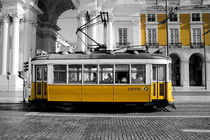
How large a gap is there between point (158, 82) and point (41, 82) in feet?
20.0

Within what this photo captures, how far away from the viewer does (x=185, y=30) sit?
3106 cm

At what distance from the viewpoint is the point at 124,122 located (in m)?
7.80

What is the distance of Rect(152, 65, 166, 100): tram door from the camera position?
32.2 ft

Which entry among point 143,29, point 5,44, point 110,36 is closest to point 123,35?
point 110,36

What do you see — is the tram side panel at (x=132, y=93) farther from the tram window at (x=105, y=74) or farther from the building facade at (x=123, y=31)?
the building facade at (x=123, y=31)

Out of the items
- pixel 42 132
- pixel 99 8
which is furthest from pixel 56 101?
pixel 99 8

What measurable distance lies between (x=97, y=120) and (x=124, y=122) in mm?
1139

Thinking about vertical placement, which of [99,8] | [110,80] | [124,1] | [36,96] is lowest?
[36,96]

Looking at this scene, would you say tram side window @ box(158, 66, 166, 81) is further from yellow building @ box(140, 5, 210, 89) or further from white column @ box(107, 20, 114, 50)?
yellow building @ box(140, 5, 210, 89)

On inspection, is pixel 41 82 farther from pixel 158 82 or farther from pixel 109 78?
pixel 158 82

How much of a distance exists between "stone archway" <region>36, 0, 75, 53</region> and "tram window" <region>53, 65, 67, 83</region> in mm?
22789

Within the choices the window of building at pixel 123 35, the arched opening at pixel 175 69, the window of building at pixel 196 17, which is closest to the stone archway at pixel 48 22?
the window of building at pixel 123 35

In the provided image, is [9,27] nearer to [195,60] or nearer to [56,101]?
[56,101]

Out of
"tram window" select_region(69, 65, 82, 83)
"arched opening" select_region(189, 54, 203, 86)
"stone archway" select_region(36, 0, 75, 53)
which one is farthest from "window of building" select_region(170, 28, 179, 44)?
"tram window" select_region(69, 65, 82, 83)
